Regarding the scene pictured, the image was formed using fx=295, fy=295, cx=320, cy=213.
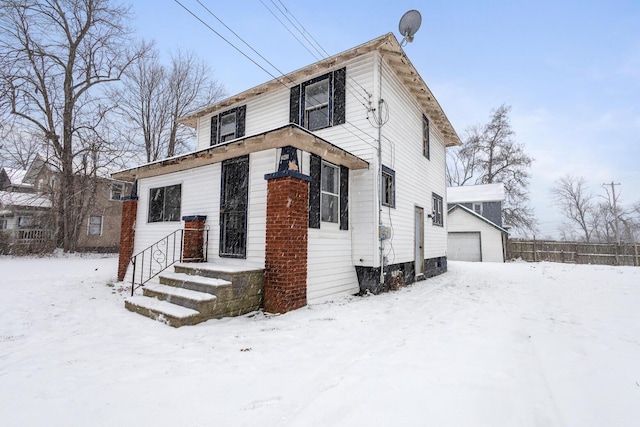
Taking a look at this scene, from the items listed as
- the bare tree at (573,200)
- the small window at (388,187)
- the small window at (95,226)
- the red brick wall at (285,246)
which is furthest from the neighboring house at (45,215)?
the bare tree at (573,200)

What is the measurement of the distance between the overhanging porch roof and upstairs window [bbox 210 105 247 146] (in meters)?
2.69

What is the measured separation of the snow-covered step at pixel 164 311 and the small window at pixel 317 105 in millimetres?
5684

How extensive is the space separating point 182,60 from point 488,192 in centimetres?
2804

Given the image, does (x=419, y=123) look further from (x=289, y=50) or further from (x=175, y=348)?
(x=175, y=348)

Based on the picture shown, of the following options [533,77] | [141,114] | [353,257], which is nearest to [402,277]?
[353,257]

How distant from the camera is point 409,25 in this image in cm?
738

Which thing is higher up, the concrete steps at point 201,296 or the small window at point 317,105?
the small window at point 317,105

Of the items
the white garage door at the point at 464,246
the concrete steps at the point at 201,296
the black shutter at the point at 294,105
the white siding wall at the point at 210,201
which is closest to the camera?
the concrete steps at the point at 201,296

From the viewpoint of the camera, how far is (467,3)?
1070 centimetres

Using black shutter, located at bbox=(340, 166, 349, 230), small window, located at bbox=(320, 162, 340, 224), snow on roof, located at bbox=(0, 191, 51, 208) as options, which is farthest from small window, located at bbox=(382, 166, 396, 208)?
snow on roof, located at bbox=(0, 191, 51, 208)

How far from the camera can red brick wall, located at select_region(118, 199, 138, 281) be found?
9016 millimetres

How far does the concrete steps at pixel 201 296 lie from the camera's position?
4.73 m

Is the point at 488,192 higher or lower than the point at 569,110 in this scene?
lower

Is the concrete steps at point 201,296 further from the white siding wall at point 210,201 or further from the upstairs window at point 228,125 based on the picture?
the upstairs window at point 228,125
